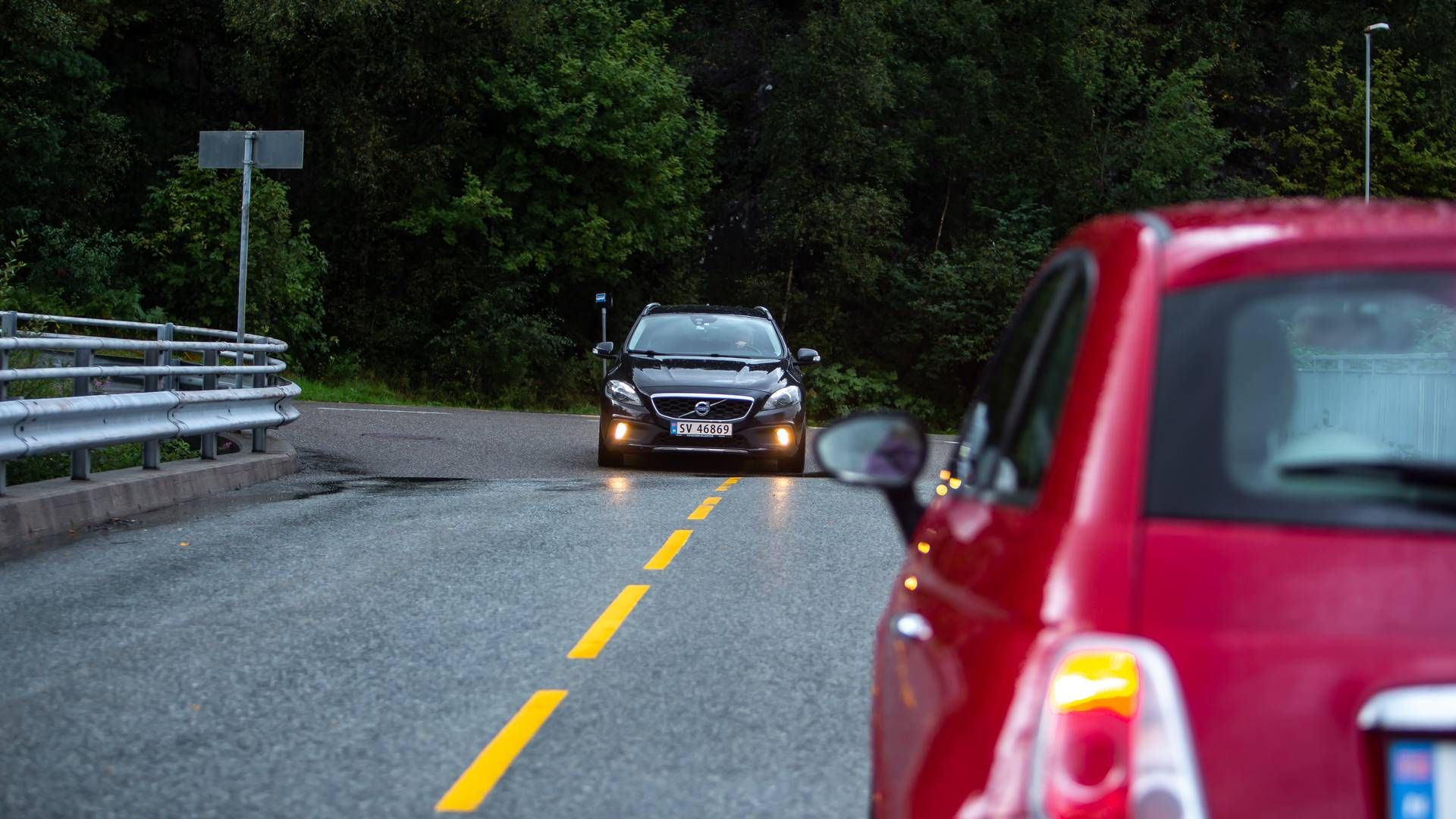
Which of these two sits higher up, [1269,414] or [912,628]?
[1269,414]

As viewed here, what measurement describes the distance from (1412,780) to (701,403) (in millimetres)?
14584

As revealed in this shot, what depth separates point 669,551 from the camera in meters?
10.2

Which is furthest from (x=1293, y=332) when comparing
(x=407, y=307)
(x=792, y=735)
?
(x=407, y=307)

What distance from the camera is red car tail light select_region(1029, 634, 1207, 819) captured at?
6.53 ft

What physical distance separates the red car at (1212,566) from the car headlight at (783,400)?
1402 centimetres

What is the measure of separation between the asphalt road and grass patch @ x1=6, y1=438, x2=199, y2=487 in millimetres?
1579

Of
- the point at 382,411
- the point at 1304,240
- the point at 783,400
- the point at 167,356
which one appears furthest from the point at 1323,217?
the point at 382,411

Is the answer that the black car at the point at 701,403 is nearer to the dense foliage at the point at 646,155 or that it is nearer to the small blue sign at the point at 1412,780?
the small blue sign at the point at 1412,780

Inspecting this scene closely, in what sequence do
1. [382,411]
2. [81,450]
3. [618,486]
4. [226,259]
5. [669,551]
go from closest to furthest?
[669,551] → [81,450] → [618,486] → [382,411] → [226,259]

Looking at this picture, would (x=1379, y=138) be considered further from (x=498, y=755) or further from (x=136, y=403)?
(x=498, y=755)

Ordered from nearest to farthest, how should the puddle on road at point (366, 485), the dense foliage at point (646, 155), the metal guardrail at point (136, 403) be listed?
1. the metal guardrail at point (136, 403)
2. the puddle on road at point (366, 485)
3. the dense foliage at point (646, 155)

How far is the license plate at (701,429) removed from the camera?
16.5 m

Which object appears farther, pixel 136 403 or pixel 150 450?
pixel 150 450

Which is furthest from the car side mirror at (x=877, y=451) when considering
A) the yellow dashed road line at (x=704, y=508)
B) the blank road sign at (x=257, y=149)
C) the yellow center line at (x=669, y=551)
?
the blank road sign at (x=257, y=149)
